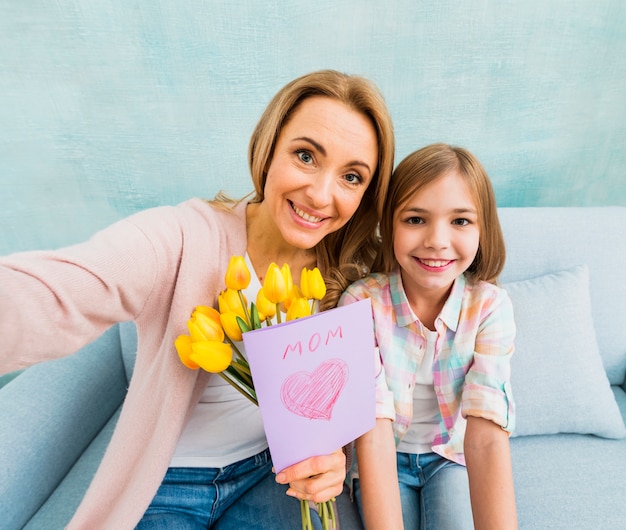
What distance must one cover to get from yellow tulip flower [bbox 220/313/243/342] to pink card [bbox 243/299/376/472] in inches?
2.5

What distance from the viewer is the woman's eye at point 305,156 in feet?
2.54

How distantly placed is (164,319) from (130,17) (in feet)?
2.69

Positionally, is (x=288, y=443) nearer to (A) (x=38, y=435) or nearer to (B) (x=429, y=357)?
(B) (x=429, y=357)

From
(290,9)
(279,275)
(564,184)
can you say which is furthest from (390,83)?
(279,275)

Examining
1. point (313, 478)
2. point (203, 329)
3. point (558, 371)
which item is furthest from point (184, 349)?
point (558, 371)

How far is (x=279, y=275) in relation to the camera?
1.87 feet

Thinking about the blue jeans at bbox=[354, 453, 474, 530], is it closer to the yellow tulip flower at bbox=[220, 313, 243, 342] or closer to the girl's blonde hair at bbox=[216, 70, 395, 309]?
the girl's blonde hair at bbox=[216, 70, 395, 309]

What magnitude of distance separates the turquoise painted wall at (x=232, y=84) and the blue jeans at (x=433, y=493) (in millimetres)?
919

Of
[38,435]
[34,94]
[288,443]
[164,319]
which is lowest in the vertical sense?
[38,435]

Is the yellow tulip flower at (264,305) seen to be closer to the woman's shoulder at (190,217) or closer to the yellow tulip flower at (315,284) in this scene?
the yellow tulip flower at (315,284)

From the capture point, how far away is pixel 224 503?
2.96ft

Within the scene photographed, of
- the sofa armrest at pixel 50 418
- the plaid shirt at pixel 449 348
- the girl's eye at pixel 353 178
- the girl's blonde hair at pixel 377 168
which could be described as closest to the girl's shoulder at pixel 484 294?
the plaid shirt at pixel 449 348

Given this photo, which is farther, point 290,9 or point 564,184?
point 564,184

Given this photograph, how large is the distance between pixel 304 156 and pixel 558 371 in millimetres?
878
